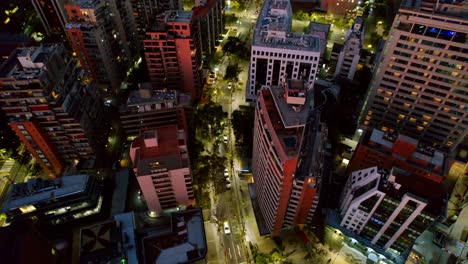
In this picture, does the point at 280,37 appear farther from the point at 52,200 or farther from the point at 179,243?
the point at 52,200

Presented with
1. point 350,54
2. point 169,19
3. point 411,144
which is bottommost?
point 411,144

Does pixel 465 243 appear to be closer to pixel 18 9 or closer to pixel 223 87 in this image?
pixel 223 87

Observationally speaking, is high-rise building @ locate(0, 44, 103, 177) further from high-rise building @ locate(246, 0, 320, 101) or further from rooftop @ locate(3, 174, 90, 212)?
high-rise building @ locate(246, 0, 320, 101)

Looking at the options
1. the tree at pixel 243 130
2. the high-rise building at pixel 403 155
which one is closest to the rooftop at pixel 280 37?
the tree at pixel 243 130

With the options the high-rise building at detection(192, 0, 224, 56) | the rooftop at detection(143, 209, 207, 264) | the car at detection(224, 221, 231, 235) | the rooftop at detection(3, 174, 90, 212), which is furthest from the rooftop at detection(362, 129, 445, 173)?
the rooftop at detection(3, 174, 90, 212)

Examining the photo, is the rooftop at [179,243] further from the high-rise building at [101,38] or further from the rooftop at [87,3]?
the rooftop at [87,3]

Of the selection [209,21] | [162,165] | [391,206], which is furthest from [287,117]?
[209,21]
